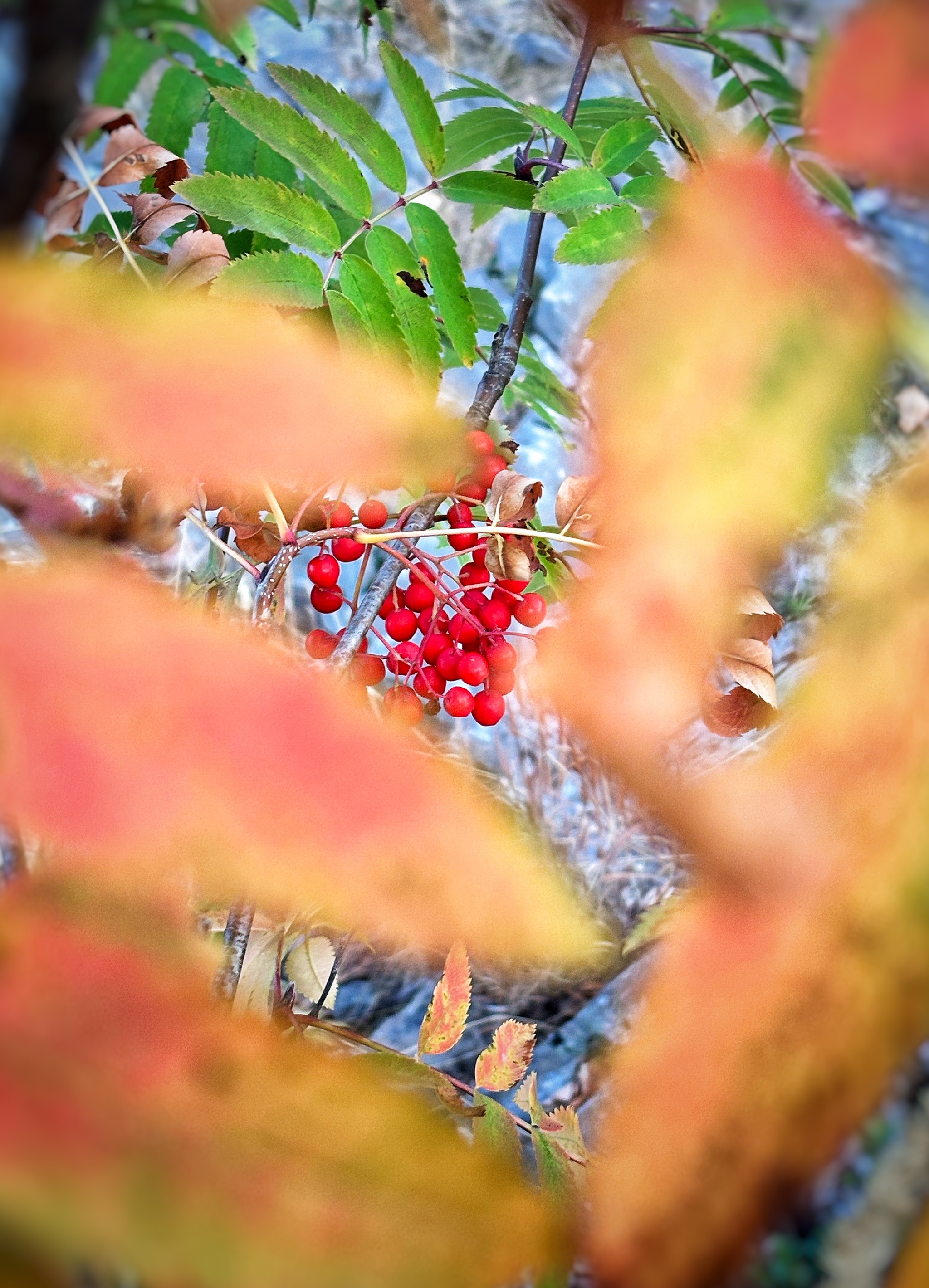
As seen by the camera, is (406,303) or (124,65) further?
(124,65)

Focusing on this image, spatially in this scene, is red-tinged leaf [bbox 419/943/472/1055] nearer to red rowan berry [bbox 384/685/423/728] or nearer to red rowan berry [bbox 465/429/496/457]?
red rowan berry [bbox 384/685/423/728]

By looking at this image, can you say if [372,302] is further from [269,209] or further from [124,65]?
[124,65]

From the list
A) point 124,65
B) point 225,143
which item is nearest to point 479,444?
point 225,143

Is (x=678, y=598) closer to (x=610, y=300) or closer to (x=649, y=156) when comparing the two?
(x=610, y=300)

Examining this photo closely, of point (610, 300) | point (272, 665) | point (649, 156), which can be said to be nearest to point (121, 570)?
point (272, 665)

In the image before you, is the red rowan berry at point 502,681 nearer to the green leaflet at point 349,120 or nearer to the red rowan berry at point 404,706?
the red rowan berry at point 404,706
